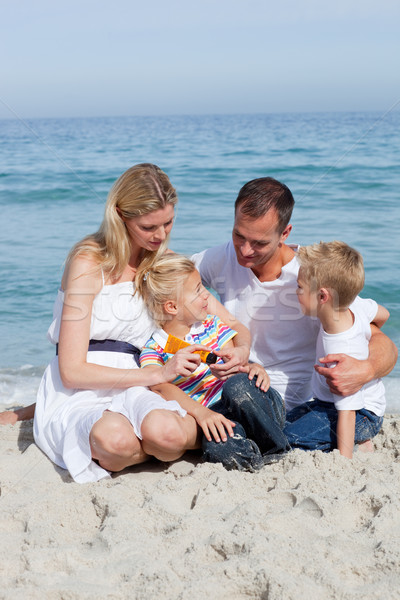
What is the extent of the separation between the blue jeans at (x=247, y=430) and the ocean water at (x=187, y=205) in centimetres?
199

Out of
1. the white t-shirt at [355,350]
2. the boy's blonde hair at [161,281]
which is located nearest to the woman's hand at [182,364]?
the boy's blonde hair at [161,281]

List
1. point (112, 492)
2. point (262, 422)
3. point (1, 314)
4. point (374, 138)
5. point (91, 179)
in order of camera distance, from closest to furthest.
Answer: point (112, 492) → point (262, 422) → point (1, 314) → point (91, 179) → point (374, 138)

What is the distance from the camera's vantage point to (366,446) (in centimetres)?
334

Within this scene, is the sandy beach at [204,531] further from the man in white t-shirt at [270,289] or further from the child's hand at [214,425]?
the man in white t-shirt at [270,289]

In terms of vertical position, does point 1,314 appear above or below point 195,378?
below

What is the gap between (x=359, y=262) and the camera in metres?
3.23

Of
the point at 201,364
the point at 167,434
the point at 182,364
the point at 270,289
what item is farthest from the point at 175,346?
the point at 270,289

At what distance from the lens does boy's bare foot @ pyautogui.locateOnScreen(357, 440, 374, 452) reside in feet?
10.9

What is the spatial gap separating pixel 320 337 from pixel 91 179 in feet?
40.4

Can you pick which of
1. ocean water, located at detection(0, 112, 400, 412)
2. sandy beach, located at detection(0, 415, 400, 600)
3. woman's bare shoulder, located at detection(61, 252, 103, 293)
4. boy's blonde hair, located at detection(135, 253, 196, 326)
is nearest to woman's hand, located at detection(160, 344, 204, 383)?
boy's blonde hair, located at detection(135, 253, 196, 326)

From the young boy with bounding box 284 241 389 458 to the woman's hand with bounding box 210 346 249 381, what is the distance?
0.43m

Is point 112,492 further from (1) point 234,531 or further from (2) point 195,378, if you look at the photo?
(2) point 195,378

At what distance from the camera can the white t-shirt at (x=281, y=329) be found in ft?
11.8

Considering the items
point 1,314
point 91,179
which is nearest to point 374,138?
point 91,179
